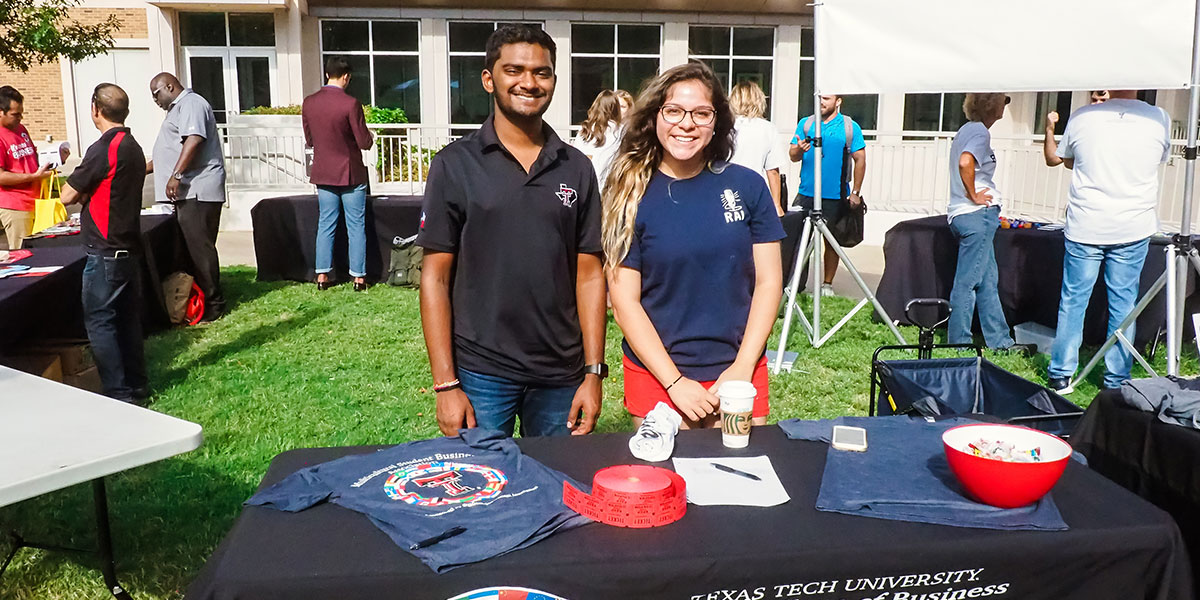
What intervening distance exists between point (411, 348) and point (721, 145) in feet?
14.1

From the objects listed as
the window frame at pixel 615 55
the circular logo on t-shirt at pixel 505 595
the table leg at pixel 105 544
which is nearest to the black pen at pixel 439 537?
the circular logo on t-shirt at pixel 505 595

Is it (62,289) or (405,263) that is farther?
(405,263)

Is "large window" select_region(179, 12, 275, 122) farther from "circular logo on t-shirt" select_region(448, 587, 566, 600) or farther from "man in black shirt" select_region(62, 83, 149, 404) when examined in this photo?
"circular logo on t-shirt" select_region(448, 587, 566, 600)

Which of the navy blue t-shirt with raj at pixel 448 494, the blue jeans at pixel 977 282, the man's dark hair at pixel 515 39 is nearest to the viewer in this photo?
the navy blue t-shirt with raj at pixel 448 494

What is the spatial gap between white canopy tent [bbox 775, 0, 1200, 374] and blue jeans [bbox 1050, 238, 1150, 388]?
39cm

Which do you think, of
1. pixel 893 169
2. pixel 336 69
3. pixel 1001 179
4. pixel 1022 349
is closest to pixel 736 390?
pixel 1022 349

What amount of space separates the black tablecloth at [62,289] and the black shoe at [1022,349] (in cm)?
584

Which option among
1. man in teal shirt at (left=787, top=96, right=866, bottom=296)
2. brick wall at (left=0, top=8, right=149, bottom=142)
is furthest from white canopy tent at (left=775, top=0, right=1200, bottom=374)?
brick wall at (left=0, top=8, right=149, bottom=142)

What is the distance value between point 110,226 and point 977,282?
5.32 meters

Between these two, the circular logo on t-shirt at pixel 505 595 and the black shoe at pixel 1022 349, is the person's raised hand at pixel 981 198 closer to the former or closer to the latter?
the black shoe at pixel 1022 349

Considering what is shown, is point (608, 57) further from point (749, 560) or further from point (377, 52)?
point (749, 560)

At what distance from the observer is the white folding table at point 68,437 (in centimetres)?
195

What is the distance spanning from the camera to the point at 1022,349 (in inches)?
252

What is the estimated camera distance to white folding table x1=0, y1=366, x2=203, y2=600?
6.39 ft
